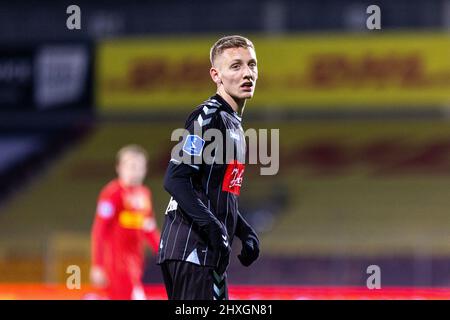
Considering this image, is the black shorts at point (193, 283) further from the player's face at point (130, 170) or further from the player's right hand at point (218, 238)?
the player's face at point (130, 170)

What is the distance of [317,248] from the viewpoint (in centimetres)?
1531

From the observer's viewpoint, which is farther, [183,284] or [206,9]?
[206,9]

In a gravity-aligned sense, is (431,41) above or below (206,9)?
below

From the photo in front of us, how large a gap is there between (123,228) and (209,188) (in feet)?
17.5

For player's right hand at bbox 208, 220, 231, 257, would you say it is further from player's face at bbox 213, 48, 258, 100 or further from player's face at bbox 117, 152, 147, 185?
player's face at bbox 117, 152, 147, 185

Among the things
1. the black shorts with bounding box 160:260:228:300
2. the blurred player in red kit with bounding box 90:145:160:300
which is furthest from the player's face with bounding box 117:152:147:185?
the black shorts with bounding box 160:260:228:300

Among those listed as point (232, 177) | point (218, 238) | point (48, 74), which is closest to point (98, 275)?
point (232, 177)

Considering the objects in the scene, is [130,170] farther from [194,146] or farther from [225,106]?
[194,146]

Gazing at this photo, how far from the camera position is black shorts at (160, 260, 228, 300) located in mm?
4641

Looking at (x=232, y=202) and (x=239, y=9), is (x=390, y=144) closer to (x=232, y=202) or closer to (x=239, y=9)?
(x=239, y=9)

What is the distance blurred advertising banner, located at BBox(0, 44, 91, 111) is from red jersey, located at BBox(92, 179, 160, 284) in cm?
859

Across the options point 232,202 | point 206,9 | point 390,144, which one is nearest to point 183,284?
point 232,202

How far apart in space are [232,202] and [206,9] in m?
17.1

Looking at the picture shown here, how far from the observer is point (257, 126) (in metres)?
20.2
